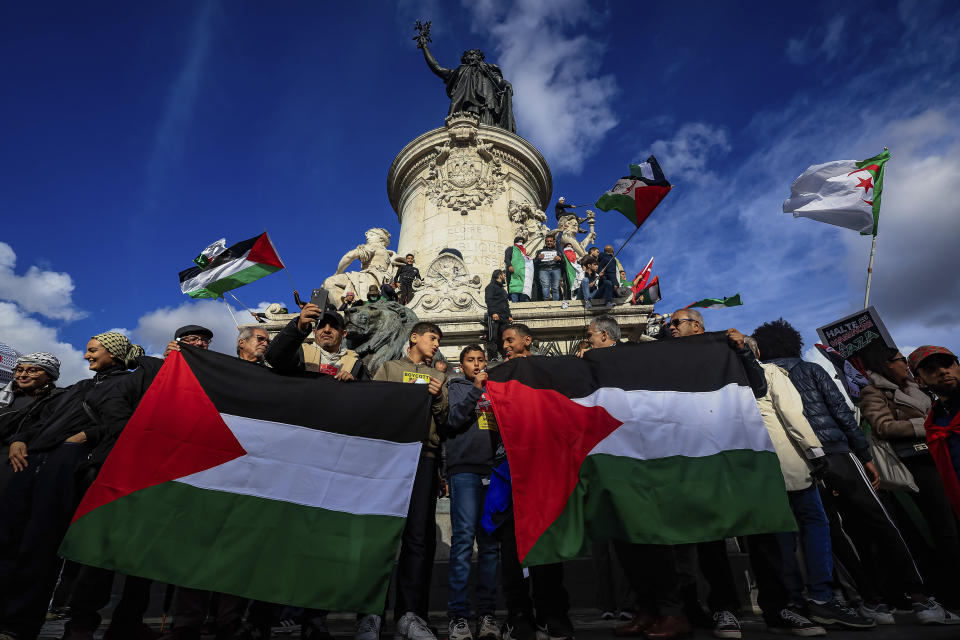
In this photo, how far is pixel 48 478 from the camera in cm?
324

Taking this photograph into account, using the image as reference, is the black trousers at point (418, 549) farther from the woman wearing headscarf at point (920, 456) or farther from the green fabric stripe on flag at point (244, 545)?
the woman wearing headscarf at point (920, 456)

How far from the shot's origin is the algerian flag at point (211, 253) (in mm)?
6996

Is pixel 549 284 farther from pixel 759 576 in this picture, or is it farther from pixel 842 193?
pixel 759 576

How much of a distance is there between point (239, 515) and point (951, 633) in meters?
4.29

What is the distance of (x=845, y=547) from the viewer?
4168 millimetres

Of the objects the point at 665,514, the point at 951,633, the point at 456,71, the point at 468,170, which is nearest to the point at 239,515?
the point at 665,514

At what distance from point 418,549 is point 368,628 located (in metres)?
0.53

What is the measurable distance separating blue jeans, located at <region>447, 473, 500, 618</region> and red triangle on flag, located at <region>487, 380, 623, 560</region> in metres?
0.43

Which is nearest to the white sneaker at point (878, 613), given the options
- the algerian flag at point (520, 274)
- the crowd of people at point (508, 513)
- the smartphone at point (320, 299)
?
the crowd of people at point (508, 513)

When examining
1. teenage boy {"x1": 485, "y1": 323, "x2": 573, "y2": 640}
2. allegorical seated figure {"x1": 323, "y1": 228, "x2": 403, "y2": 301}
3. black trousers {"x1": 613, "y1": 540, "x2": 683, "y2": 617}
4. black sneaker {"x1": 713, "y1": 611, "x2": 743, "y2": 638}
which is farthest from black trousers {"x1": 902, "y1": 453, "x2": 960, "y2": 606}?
allegorical seated figure {"x1": 323, "y1": 228, "x2": 403, "y2": 301}

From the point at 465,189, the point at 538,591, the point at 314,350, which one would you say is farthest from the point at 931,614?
the point at 465,189

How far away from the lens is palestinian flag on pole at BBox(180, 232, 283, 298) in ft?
22.2

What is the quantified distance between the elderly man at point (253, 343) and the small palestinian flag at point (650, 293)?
10330 millimetres

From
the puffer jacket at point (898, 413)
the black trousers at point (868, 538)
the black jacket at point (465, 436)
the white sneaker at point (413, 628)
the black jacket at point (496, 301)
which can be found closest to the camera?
the white sneaker at point (413, 628)
